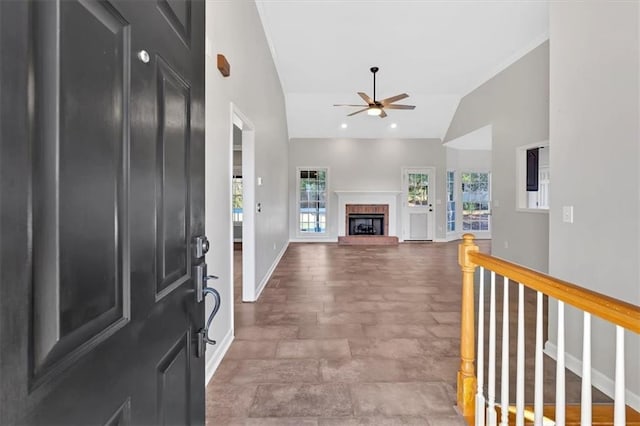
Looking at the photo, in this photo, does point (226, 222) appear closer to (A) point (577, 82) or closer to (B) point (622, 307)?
(B) point (622, 307)

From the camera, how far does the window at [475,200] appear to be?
938cm

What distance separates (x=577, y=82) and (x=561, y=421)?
2.22m

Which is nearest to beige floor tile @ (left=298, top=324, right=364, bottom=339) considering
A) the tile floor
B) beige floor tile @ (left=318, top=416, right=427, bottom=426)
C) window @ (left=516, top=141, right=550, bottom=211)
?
the tile floor

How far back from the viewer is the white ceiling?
4.02m

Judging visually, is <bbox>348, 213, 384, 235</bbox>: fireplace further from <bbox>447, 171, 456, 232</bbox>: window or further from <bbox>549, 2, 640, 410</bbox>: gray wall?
<bbox>549, 2, 640, 410</bbox>: gray wall

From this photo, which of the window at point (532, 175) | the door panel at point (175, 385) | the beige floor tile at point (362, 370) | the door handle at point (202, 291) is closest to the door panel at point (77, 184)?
the door panel at point (175, 385)

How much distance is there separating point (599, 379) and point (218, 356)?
2.57 metres

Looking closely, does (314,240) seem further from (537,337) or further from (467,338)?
(537,337)

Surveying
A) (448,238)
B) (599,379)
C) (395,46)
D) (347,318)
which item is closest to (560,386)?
(599,379)

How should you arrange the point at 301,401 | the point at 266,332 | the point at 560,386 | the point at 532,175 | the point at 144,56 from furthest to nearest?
1. the point at 532,175
2. the point at 266,332
3. the point at 301,401
4. the point at 560,386
5. the point at 144,56

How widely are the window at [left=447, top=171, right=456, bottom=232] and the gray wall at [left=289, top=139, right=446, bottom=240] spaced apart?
0.65 ft

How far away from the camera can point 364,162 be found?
30.3 feet

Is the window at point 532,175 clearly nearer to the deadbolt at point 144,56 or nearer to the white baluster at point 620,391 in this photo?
the white baluster at point 620,391

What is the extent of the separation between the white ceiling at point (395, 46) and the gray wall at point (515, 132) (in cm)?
28
